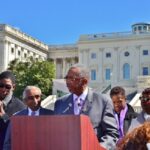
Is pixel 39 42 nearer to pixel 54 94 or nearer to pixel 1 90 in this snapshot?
pixel 54 94

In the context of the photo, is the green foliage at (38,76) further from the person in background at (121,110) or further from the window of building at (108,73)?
the person in background at (121,110)

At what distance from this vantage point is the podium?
4070 millimetres

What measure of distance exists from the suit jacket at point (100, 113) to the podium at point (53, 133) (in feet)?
3.09

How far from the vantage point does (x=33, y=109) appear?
20.4 feet

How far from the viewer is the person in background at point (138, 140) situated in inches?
125

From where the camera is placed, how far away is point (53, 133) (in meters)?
4.11

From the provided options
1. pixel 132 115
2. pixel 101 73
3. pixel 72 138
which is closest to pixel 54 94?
pixel 101 73

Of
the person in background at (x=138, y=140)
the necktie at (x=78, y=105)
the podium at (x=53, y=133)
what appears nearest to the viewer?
the person in background at (x=138, y=140)

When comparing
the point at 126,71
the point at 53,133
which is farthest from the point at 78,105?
the point at 126,71

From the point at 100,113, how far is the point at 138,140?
2.22 metres

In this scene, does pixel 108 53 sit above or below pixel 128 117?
above

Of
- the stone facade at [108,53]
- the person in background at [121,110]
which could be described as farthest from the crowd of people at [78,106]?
the stone facade at [108,53]

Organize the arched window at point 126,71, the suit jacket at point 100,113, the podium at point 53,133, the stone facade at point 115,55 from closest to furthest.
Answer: the podium at point 53,133 → the suit jacket at point 100,113 → the arched window at point 126,71 → the stone facade at point 115,55

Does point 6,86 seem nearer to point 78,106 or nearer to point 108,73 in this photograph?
point 78,106
